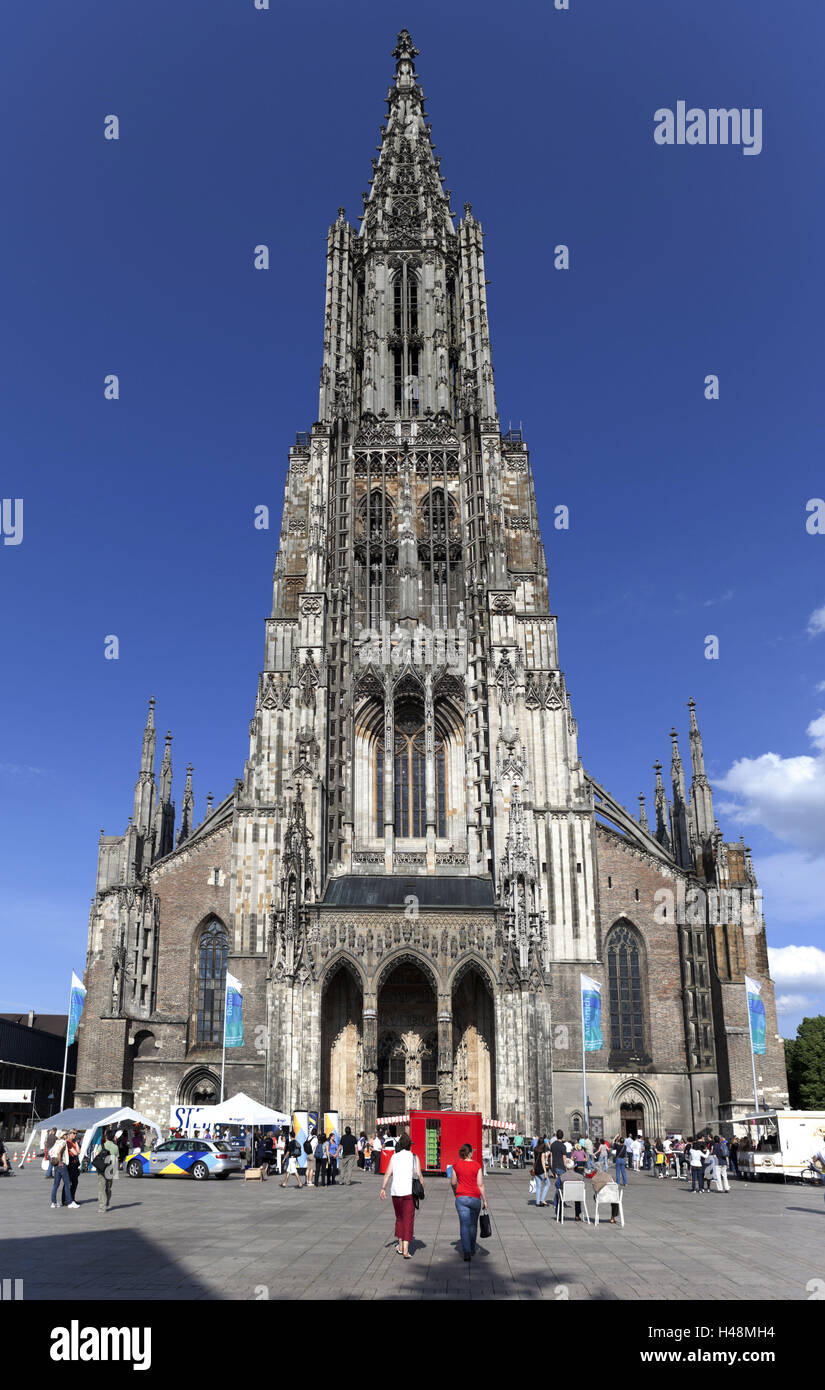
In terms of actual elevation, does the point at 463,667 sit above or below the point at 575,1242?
above

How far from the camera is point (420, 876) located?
4644 cm

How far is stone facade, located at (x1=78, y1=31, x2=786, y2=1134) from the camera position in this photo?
140 feet

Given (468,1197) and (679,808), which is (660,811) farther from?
(468,1197)

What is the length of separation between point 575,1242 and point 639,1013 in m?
30.7

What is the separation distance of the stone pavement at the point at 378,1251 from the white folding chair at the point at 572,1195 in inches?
16.6

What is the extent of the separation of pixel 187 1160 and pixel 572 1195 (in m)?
15.5

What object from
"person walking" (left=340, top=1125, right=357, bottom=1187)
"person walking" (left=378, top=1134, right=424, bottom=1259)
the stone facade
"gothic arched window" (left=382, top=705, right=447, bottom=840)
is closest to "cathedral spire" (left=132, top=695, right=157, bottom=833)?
the stone facade

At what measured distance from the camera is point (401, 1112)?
146 ft

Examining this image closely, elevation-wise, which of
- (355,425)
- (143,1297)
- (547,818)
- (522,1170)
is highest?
(355,425)

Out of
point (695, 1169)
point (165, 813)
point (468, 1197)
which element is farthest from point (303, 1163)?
point (165, 813)
